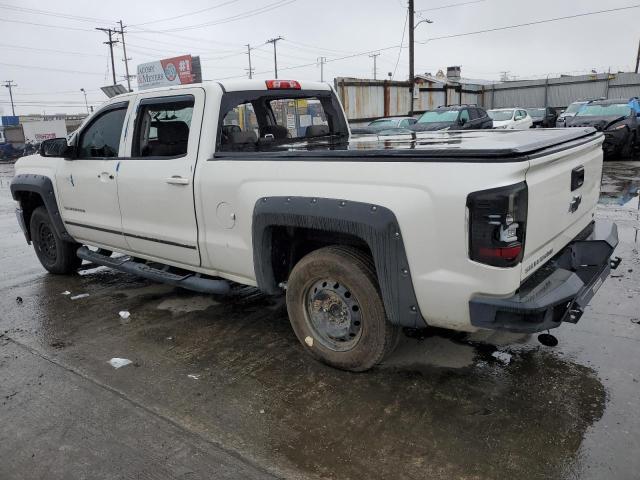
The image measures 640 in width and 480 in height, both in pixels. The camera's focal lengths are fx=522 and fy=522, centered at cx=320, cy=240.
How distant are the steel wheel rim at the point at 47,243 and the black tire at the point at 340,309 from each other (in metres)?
3.87

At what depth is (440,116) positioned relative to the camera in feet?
56.0

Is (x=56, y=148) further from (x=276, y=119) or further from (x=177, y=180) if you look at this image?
(x=276, y=119)

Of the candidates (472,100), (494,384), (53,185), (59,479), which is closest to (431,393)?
(494,384)

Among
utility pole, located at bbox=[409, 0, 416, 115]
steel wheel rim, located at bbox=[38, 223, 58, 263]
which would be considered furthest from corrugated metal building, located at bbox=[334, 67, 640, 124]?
steel wheel rim, located at bbox=[38, 223, 58, 263]

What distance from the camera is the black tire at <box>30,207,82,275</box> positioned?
19.7 ft

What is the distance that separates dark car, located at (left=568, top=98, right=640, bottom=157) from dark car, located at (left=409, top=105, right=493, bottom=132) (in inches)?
109

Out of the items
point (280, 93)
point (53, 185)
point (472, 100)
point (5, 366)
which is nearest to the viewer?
point (5, 366)

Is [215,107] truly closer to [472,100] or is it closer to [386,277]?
[386,277]

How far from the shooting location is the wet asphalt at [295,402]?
2.67 meters

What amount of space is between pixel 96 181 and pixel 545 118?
19.4 m

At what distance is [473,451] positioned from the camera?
8.87ft

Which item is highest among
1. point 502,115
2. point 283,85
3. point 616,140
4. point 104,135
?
point 283,85

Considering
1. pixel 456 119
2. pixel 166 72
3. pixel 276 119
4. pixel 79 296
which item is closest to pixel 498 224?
pixel 276 119

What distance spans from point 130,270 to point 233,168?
6.10ft
